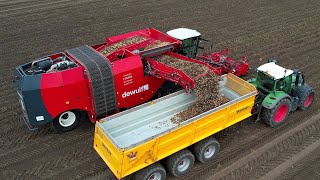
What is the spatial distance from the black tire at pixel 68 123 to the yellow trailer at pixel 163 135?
6.29 ft

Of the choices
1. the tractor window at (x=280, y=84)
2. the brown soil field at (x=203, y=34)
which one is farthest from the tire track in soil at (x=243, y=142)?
the tractor window at (x=280, y=84)

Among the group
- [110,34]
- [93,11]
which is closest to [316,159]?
[110,34]

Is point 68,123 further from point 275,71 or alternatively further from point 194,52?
point 275,71

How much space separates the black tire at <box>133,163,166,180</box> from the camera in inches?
279

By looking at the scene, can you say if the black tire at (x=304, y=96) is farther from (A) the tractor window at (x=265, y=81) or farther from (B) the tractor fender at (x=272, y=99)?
(A) the tractor window at (x=265, y=81)

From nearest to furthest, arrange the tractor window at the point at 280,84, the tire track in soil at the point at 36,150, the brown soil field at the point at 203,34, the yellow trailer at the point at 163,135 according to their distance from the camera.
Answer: the yellow trailer at the point at 163,135, the brown soil field at the point at 203,34, the tire track in soil at the point at 36,150, the tractor window at the point at 280,84

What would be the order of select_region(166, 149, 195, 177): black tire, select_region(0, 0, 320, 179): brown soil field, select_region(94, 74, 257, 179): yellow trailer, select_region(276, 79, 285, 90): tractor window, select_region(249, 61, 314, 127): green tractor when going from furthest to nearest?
1. select_region(276, 79, 285, 90): tractor window
2. select_region(249, 61, 314, 127): green tractor
3. select_region(0, 0, 320, 179): brown soil field
4. select_region(166, 149, 195, 177): black tire
5. select_region(94, 74, 257, 179): yellow trailer

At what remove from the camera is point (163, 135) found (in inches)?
273

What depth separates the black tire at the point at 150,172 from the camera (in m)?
7.08

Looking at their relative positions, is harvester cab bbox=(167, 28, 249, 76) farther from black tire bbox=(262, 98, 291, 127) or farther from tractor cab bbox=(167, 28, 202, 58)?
black tire bbox=(262, 98, 291, 127)

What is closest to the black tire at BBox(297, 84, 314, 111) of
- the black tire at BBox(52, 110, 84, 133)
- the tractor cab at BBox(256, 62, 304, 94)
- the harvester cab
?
the tractor cab at BBox(256, 62, 304, 94)

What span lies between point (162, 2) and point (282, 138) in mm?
13885

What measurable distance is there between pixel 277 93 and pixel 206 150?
2.89 metres

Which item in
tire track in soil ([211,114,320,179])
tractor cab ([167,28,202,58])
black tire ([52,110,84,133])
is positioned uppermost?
tractor cab ([167,28,202,58])
